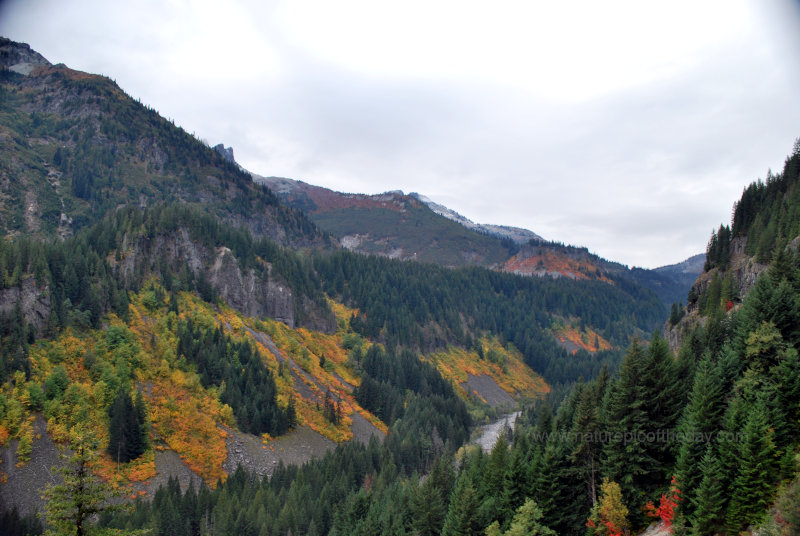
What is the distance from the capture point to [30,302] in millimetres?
97062

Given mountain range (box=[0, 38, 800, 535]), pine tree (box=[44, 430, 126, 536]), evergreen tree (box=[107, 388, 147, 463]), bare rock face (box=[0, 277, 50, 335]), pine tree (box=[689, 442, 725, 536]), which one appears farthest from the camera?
bare rock face (box=[0, 277, 50, 335])

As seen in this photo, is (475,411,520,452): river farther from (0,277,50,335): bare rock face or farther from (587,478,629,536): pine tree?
(0,277,50,335): bare rock face

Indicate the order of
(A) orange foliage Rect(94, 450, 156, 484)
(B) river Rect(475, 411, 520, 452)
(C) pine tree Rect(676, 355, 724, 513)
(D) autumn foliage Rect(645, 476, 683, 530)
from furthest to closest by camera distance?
(B) river Rect(475, 411, 520, 452) < (A) orange foliage Rect(94, 450, 156, 484) < (C) pine tree Rect(676, 355, 724, 513) < (D) autumn foliage Rect(645, 476, 683, 530)

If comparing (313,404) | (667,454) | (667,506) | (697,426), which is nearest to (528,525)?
(667,506)

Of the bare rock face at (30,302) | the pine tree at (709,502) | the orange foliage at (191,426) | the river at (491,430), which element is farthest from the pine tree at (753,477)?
the bare rock face at (30,302)

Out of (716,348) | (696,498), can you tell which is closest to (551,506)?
(696,498)

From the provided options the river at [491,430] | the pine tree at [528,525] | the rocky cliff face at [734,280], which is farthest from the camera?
the river at [491,430]

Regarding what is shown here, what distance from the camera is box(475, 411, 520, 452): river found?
138 meters

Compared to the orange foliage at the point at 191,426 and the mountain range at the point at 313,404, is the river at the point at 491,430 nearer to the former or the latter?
the mountain range at the point at 313,404

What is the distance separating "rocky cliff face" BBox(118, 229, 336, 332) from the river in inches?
2611

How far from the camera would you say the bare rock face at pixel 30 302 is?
3684 inches

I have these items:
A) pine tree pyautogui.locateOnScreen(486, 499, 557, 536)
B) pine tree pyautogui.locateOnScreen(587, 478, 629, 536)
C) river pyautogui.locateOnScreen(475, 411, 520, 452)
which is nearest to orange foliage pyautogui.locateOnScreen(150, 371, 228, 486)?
pine tree pyautogui.locateOnScreen(486, 499, 557, 536)

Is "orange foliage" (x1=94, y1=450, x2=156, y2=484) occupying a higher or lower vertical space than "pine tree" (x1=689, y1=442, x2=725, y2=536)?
lower

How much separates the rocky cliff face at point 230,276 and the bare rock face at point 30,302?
951 inches
